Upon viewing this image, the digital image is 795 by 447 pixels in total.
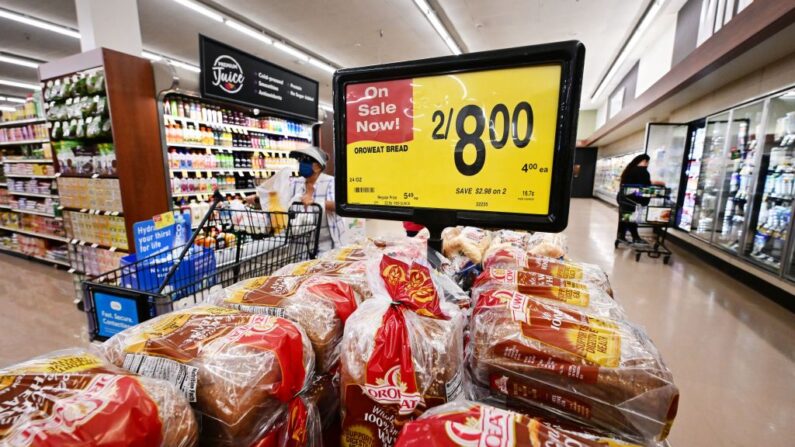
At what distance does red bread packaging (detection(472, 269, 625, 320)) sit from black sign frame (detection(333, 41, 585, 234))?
6.0 inches

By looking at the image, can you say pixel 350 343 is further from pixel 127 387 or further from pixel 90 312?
pixel 90 312

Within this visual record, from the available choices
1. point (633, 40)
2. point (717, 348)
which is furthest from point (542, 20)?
point (717, 348)

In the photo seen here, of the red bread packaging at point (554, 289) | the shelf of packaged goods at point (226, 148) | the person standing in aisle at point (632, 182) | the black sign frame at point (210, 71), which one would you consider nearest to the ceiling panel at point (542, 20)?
the person standing in aisle at point (632, 182)

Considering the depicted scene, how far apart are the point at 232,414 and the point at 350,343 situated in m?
0.23

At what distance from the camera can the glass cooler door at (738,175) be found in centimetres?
A: 481

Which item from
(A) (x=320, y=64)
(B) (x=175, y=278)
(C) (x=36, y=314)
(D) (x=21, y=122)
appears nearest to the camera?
(B) (x=175, y=278)

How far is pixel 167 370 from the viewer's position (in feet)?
1.99

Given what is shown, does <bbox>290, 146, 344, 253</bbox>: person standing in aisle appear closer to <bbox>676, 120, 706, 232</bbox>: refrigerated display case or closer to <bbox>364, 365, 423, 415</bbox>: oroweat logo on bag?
<bbox>364, 365, 423, 415</bbox>: oroweat logo on bag

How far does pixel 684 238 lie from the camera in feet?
21.9

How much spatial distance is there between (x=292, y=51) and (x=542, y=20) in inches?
263

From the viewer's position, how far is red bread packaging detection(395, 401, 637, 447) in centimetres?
46

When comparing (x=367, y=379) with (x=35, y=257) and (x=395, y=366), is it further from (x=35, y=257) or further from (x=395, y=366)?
(x=35, y=257)

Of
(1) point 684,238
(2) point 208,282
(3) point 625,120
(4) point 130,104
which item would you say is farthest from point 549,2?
(2) point 208,282

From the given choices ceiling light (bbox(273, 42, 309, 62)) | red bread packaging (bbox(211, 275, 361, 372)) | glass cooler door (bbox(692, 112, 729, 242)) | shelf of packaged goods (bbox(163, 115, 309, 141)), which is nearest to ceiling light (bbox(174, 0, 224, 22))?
ceiling light (bbox(273, 42, 309, 62))
